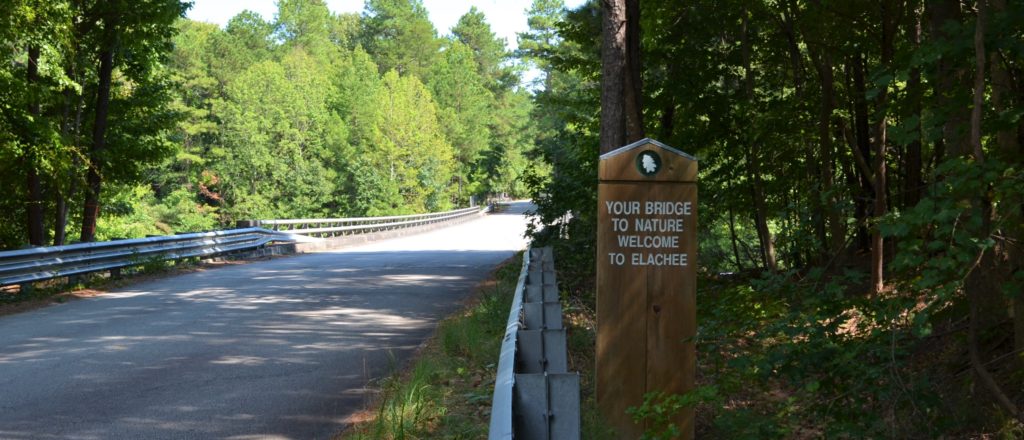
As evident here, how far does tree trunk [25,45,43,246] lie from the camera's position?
17.8m

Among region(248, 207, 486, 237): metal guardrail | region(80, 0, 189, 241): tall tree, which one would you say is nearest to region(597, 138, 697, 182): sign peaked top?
region(80, 0, 189, 241): tall tree

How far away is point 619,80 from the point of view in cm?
1174

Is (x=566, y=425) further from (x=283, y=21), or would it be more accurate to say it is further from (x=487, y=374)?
(x=283, y=21)

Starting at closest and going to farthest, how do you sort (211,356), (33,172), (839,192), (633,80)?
(839,192)
(211,356)
(633,80)
(33,172)

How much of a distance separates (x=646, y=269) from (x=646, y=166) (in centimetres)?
75

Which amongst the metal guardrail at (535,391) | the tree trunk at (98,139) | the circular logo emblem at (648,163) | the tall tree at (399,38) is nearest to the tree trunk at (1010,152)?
the circular logo emblem at (648,163)

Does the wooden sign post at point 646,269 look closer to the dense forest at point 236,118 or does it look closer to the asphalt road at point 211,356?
Result: the asphalt road at point 211,356

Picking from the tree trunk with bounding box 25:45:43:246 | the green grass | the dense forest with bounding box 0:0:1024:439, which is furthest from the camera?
the tree trunk with bounding box 25:45:43:246

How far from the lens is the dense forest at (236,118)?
61.8 ft

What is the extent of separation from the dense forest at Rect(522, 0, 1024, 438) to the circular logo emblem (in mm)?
1057

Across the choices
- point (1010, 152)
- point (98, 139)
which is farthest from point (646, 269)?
point (98, 139)

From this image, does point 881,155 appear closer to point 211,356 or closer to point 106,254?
point 211,356

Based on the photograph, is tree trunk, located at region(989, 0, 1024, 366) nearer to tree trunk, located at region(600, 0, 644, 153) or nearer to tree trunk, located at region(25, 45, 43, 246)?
tree trunk, located at region(600, 0, 644, 153)

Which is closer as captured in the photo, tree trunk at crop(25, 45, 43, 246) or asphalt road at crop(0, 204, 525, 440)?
asphalt road at crop(0, 204, 525, 440)
